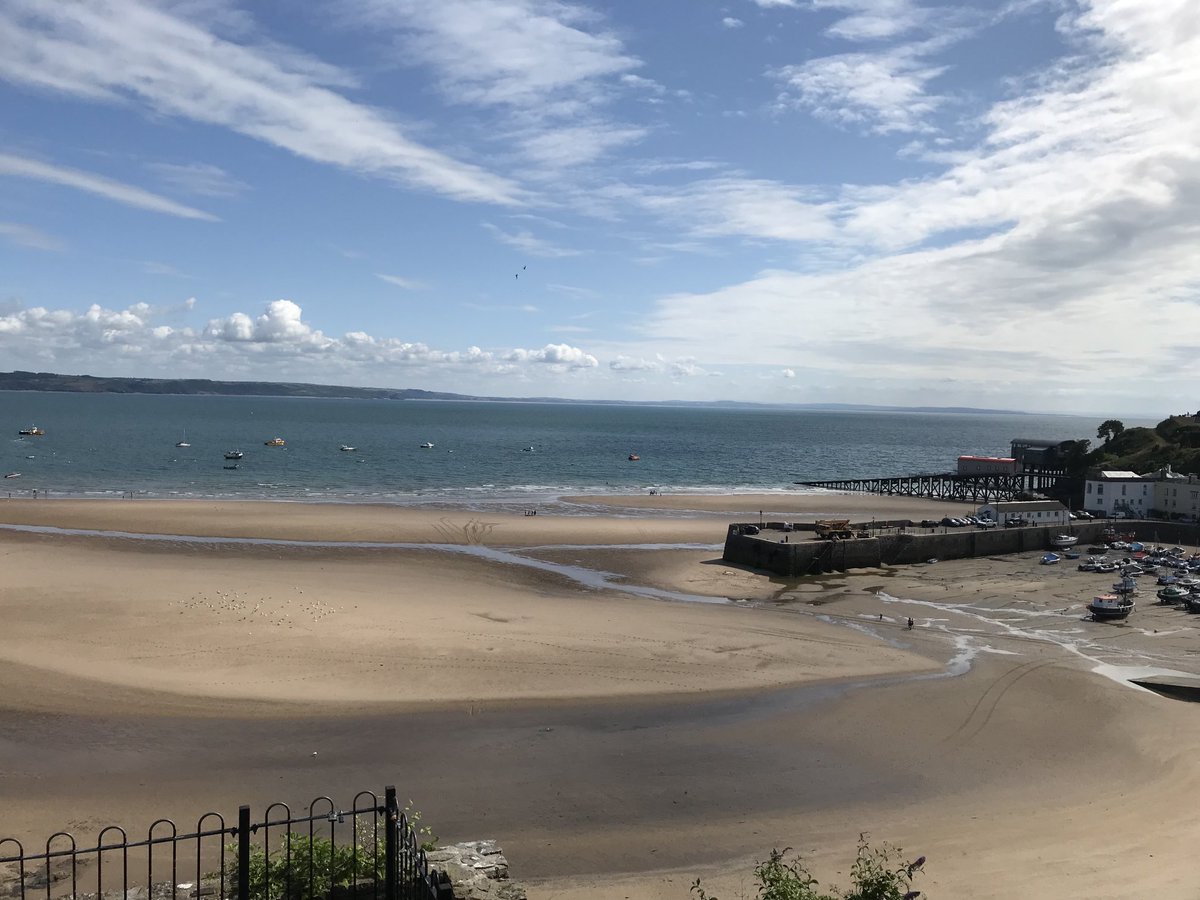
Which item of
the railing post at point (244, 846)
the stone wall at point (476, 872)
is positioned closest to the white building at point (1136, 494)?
the stone wall at point (476, 872)

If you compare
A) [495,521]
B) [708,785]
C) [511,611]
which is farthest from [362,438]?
[708,785]

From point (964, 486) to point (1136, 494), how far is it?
673 inches

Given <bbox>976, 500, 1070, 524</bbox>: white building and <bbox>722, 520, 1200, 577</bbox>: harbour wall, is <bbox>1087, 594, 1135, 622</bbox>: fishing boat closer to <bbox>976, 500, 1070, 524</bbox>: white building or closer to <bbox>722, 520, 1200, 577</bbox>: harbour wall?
<bbox>722, 520, 1200, 577</bbox>: harbour wall

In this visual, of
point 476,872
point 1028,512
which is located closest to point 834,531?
point 1028,512

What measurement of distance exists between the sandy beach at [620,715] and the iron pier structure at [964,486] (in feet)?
129

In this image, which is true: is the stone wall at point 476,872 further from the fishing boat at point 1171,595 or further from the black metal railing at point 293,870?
the fishing boat at point 1171,595

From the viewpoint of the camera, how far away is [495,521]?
50656 millimetres

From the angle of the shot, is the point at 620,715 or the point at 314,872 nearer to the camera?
the point at 314,872

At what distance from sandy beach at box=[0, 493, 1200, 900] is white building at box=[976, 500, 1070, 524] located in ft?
50.4

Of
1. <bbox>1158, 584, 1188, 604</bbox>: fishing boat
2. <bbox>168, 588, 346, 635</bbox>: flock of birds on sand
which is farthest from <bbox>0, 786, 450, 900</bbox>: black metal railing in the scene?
<bbox>1158, 584, 1188, 604</bbox>: fishing boat

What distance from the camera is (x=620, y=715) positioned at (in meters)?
19.1

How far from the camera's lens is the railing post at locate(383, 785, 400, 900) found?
21.9 ft

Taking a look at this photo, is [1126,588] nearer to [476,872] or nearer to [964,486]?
[476,872]

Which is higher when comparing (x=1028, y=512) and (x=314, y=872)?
(x=1028, y=512)
